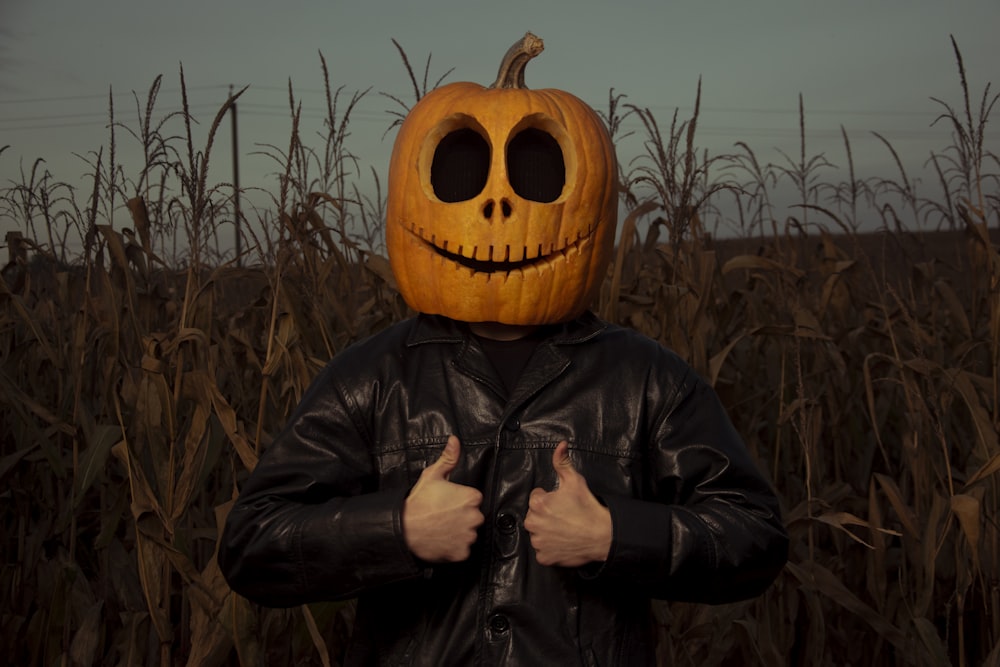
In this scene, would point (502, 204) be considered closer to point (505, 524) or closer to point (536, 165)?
point (536, 165)

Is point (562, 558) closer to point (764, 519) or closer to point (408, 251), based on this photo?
point (764, 519)

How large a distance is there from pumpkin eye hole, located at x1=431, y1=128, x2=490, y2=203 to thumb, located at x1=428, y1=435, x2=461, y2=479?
0.64m

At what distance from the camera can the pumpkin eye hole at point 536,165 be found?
2275 mm

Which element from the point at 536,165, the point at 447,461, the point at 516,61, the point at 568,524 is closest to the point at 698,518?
the point at 568,524

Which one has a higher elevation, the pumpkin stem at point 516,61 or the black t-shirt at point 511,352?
the pumpkin stem at point 516,61

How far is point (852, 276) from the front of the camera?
5.04m

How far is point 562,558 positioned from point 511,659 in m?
0.28

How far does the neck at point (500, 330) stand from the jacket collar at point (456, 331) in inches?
1.2

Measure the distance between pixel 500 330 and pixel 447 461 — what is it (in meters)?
0.47

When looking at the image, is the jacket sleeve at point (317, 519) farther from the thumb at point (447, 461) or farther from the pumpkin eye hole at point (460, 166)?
the pumpkin eye hole at point (460, 166)

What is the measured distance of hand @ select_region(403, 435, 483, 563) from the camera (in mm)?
1844

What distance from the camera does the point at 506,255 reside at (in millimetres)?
2129

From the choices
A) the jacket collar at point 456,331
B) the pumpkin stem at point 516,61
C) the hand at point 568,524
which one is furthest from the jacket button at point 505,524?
the pumpkin stem at point 516,61

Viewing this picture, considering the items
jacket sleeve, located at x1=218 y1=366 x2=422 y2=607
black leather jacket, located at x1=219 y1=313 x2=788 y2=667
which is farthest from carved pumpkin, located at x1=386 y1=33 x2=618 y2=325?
jacket sleeve, located at x1=218 y1=366 x2=422 y2=607
